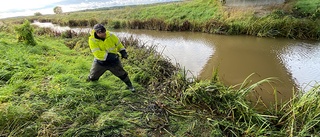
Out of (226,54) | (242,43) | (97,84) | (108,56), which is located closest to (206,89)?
(108,56)

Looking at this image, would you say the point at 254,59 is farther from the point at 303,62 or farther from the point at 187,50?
the point at 187,50

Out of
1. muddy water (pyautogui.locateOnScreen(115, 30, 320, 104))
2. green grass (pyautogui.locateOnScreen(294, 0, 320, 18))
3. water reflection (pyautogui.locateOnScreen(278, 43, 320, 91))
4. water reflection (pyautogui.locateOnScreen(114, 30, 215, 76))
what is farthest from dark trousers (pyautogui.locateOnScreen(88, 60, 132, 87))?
green grass (pyautogui.locateOnScreen(294, 0, 320, 18))

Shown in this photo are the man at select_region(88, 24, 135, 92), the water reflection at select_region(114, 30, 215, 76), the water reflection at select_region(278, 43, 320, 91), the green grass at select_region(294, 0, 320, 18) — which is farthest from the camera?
the green grass at select_region(294, 0, 320, 18)

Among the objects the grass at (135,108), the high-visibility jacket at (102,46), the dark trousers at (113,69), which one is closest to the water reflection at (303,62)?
the grass at (135,108)

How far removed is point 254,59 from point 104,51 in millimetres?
5304

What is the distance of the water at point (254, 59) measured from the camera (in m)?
5.38

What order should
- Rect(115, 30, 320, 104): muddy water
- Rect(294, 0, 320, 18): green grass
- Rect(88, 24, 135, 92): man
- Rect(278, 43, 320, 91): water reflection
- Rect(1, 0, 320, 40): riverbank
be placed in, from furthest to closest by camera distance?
Rect(294, 0, 320, 18): green grass < Rect(1, 0, 320, 40): riverbank < Rect(278, 43, 320, 91): water reflection < Rect(115, 30, 320, 104): muddy water < Rect(88, 24, 135, 92): man

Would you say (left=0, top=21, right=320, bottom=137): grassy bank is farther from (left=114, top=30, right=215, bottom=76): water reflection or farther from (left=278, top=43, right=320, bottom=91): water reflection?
(left=278, top=43, right=320, bottom=91): water reflection

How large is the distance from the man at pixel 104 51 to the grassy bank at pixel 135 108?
395 millimetres

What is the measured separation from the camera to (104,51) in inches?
166

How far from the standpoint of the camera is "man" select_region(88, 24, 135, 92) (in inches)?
161

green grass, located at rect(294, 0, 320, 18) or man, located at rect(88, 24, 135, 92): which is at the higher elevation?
green grass, located at rect(294, 0, 320, 18)

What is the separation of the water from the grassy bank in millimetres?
787

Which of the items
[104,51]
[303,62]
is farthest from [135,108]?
[303,62]
